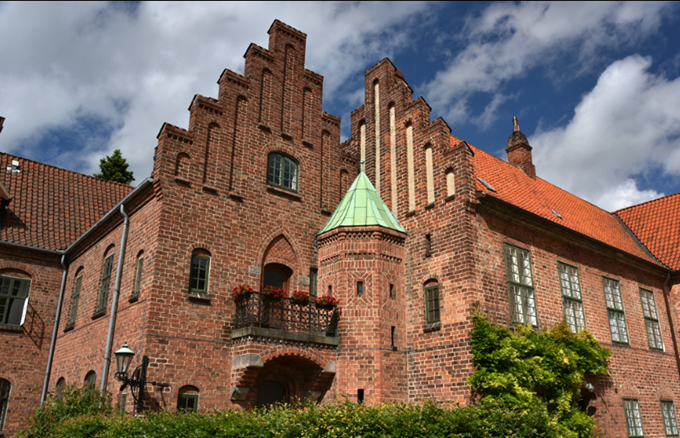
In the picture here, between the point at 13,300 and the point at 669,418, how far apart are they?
2418 centimetres

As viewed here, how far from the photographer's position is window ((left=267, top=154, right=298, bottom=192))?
55.4 ft

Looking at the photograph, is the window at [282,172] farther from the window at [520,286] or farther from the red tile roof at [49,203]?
the red tile roof at [49,203]

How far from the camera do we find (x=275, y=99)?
17562 millimetres

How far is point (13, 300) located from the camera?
64.2ft

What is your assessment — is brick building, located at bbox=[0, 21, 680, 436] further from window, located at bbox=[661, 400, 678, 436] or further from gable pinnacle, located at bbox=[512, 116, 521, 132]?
gable pinnacle, located at bbox=[512, 116, 521, 132]

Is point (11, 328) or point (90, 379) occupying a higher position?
point (11, 328)

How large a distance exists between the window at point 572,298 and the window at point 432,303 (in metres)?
4.91

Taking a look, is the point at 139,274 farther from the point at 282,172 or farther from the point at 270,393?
the point at 282,172

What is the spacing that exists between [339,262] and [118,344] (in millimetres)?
6468

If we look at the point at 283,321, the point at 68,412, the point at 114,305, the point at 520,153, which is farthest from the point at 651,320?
the point at 68,412

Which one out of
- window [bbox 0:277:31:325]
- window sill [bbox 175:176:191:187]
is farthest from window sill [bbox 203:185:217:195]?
window [bbox 0:277:31:325]

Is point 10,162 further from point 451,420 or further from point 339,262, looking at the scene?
point 451,420

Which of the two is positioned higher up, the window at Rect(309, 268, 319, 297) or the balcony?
the window at Rect(309, 268, 319, 297)

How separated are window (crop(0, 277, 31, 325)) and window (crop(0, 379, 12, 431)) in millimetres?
2113
